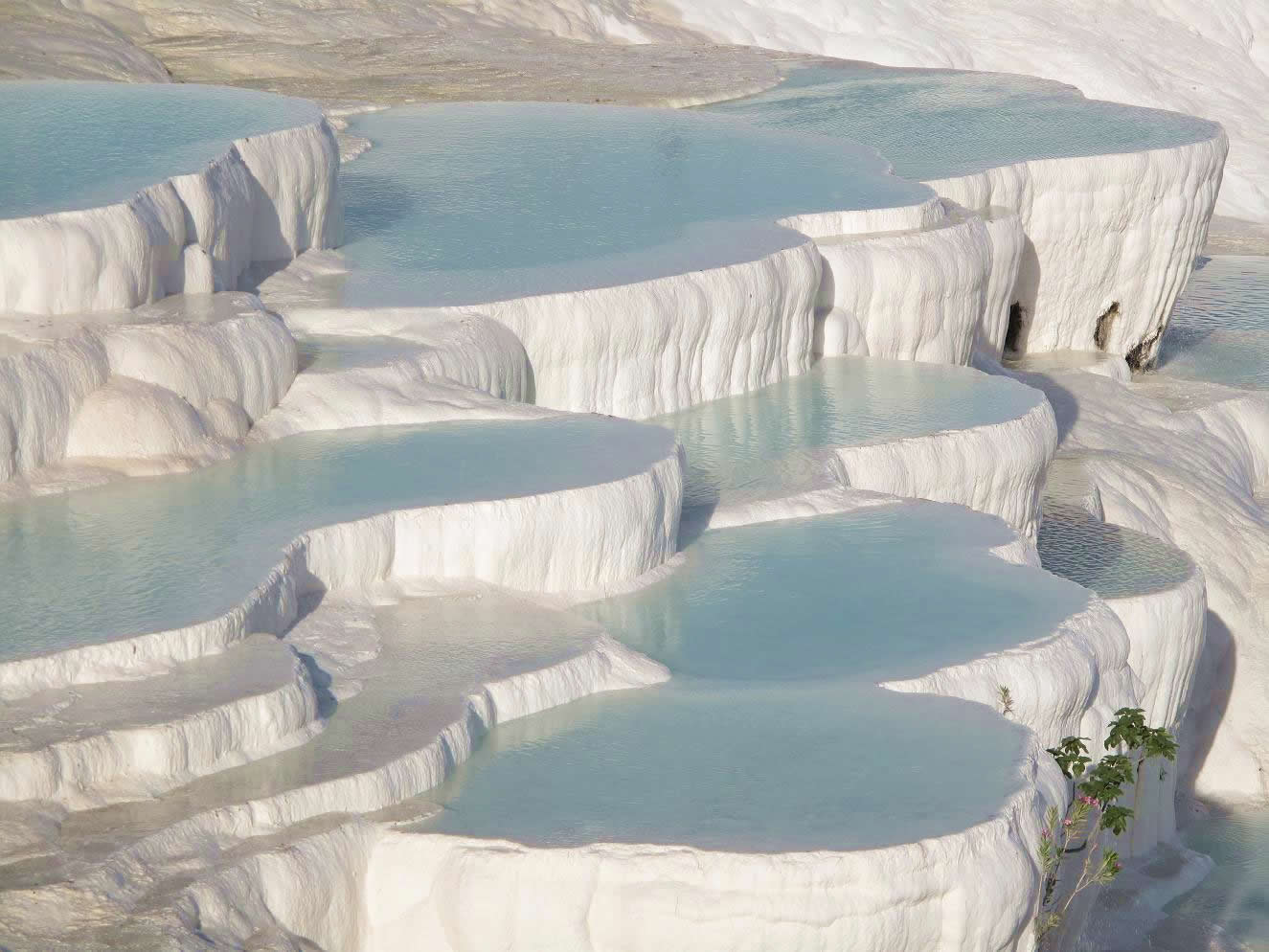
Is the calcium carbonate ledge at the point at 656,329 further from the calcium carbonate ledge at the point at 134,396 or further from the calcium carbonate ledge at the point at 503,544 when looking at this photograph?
the calcium carbonate ledge at the point at 503,544

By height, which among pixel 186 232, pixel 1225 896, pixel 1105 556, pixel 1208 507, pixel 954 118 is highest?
pixel 186 232

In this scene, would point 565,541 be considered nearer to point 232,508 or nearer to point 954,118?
point 232,508

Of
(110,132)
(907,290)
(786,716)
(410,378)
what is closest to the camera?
(786,716)

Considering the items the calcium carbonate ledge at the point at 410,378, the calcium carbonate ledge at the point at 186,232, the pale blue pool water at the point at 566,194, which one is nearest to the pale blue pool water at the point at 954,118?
the pale blue pool water at the point at 566,194

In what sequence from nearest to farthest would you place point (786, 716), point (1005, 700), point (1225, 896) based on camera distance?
1. point (786, 716)
2. point (1005, 700)
3. point (1225, 896)

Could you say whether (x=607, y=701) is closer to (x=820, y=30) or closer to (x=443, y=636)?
(x=443, y=636)

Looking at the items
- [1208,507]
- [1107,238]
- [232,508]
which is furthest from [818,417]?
[1107,238]
